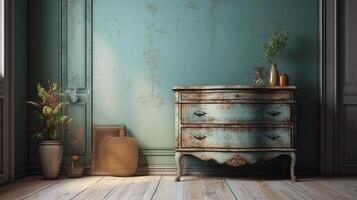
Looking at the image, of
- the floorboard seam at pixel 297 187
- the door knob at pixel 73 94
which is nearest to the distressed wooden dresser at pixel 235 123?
the floorboard seam at pixel 297 187

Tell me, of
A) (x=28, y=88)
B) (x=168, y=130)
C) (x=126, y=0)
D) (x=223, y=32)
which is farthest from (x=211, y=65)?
(x=28, y=88)

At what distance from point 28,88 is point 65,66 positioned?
455 millimetres

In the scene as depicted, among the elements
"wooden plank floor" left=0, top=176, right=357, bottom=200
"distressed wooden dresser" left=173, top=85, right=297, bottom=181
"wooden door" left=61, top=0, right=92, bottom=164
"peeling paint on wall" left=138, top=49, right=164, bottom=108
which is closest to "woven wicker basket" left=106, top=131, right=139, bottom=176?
"wooden plank floor" left=0, top=176, right=357, bottom=200

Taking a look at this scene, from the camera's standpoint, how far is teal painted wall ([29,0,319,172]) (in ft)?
16.5

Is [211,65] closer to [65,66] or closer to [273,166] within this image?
[273,166]

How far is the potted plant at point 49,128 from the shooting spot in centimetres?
471

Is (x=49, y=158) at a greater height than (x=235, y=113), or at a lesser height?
lesser

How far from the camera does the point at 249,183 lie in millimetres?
4441

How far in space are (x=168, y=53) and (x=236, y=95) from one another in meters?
0.97

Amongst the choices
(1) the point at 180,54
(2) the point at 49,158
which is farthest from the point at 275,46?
(2) the point at 49,158

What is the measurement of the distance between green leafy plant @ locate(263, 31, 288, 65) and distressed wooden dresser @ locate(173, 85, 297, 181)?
20.4 inches

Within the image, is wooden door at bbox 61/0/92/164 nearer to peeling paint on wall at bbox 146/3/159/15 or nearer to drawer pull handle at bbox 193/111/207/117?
peeling paint on wall at bbox 146/3/159/15

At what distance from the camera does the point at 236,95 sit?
4.48 meters

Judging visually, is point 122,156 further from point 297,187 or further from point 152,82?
point 297,187
